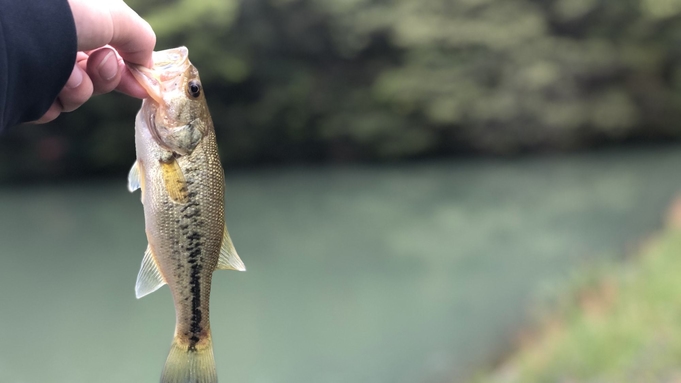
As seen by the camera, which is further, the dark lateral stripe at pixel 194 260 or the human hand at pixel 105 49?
the dark lateral stripe at pixel 194 260

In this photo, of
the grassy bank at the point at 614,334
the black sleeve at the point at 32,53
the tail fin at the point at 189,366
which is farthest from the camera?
the grassy bank at the point at 614,334

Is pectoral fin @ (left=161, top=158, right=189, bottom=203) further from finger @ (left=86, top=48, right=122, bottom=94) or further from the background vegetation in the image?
the background vegetation

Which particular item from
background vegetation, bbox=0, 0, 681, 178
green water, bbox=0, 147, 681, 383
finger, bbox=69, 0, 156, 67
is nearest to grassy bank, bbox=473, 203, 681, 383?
green water, bbox=0, 147, 681, 383

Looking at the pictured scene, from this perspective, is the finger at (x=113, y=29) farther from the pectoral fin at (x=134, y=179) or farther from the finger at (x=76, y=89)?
the pectoral fin at (x=134, y=179)

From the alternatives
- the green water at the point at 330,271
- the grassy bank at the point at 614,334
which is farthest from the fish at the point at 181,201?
the green water at the point at 330,271

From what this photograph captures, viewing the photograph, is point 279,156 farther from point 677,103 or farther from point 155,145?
point 155,145

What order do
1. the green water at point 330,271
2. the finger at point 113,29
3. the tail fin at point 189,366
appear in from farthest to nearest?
the green water at point 330,271 < the tail fin at point 189,366 < the finger at point 113,29

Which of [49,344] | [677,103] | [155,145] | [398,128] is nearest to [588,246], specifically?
[49,344]
